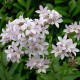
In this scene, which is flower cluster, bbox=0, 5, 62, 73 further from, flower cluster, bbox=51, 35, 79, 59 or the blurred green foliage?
the blurred green foliage

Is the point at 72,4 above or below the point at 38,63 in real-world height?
above

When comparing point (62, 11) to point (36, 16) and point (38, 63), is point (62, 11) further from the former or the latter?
point (38, 63)

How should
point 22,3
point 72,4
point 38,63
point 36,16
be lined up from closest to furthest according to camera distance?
point 38,63 < point 72,4 < point 22,3 < point 36,16

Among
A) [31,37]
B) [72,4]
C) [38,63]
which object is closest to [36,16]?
[72,4]

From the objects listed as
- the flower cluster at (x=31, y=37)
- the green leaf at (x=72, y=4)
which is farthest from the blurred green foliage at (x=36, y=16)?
the flower cluster at (x=31, y=37)

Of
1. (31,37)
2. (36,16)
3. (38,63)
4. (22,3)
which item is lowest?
(38,63)

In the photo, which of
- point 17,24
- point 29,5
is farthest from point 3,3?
point 17,24

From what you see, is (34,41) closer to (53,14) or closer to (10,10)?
(53,14)
